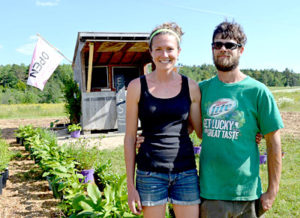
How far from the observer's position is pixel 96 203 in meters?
2.68

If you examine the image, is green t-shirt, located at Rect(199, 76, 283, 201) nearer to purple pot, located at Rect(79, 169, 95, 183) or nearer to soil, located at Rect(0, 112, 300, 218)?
soil, located at Rect(0, 112, 300, 218)

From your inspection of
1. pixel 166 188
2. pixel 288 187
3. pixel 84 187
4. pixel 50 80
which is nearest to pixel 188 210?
pixel 166 188

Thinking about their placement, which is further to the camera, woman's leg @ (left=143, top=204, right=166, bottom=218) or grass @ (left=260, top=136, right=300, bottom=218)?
grass @ (left=260, top=136, right=300, bottom=218)

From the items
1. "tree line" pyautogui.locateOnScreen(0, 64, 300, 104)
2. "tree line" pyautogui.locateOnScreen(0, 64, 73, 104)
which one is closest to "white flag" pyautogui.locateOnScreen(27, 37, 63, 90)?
"tree line" pyautogui.locateOnScreen(0, 64, 300, 104)

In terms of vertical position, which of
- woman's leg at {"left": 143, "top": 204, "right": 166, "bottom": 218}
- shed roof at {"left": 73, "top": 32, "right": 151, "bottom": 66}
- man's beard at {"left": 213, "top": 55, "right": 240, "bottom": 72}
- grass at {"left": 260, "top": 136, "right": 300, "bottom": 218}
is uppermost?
shed roof at {"left": 73, "top": 32, "right": 151, "bottom": 66}

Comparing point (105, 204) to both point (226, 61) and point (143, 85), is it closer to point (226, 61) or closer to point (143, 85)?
point (143, 85)

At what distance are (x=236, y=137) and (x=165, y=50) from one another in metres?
0.71

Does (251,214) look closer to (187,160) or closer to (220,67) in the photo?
(187,160)

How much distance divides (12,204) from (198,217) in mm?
3396

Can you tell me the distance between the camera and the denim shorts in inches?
70.9

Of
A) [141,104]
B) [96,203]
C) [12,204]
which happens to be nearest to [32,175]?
[12,204]

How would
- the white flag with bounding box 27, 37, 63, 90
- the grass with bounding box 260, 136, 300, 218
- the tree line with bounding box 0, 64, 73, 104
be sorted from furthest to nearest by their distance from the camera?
the tree line with bounding box 0, 64, 73, 104 → the white flag with bounding box 27, 37, 63, 90 → the grass with bounding box 260, 136, 300, 218

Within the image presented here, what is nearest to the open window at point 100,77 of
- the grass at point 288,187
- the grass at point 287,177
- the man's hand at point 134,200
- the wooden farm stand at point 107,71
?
the wooden farm stand at point 107,71

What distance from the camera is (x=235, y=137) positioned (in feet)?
5.77
